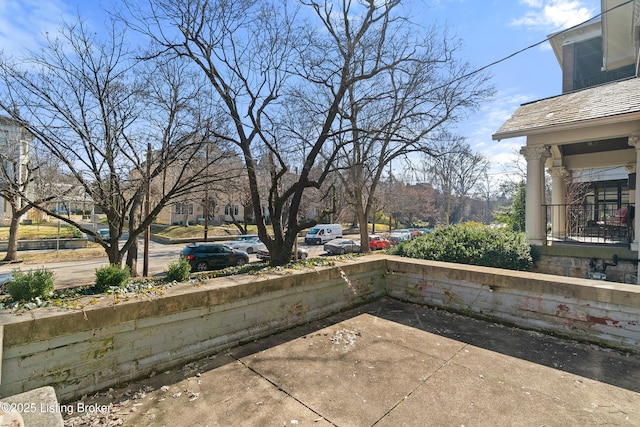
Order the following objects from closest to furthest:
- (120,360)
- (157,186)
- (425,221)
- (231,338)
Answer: (120,360)
(231,338)
(157,186)
(425,221)

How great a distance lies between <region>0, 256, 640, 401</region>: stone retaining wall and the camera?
2617mm

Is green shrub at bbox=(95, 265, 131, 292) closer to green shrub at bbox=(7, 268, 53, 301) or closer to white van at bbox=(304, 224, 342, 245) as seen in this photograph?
green shrub at bbox=(7, 268, 53, 301)

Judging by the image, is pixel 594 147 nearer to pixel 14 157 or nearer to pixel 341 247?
pixel 341 247

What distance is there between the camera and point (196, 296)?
345 cm

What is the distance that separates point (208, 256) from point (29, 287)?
13310 millimetres

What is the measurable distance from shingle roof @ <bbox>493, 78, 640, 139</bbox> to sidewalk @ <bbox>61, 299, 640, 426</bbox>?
20.0ft

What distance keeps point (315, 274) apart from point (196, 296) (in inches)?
70.9

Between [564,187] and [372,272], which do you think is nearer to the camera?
[372,272]

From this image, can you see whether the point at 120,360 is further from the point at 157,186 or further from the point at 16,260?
the point at 16,260

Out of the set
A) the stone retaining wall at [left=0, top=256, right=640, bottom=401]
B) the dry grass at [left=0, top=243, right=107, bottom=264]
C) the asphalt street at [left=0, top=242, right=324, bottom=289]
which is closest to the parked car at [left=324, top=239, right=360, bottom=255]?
the asphalt street at [left=0, top=242, right=324, bottom=289]

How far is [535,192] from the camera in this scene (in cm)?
841

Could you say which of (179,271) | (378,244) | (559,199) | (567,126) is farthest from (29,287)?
(378,244)

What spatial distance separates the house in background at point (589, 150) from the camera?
7223 mm

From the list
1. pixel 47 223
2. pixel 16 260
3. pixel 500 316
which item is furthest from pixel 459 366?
pixel 47 223
